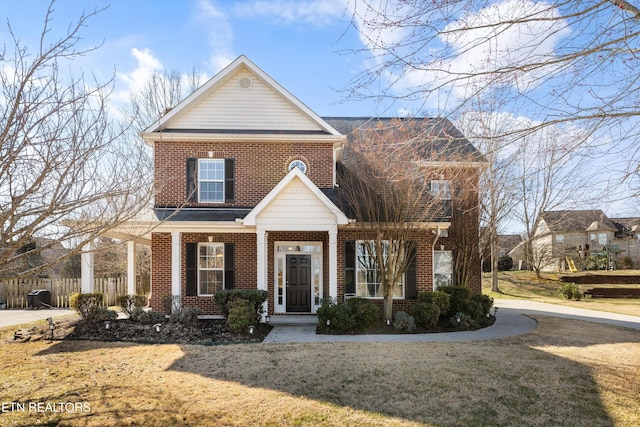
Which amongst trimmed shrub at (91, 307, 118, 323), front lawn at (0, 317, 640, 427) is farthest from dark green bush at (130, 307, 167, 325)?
front lawn at (0, 317, 640, 427)

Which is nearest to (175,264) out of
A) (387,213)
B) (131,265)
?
(131,265)

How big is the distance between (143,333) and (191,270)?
117 inches

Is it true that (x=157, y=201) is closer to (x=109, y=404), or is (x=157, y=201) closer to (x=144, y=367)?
(x=144, y=367)

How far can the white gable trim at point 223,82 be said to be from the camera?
45.9 feet

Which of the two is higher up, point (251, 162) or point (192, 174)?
A: point (251, 162)

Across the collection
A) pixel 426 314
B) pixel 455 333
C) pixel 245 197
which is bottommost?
pixel 455 333

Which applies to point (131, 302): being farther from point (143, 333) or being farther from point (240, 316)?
point (240, 316)

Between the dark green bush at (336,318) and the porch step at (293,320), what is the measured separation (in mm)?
1232

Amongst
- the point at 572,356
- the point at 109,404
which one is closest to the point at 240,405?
the point at 109,404

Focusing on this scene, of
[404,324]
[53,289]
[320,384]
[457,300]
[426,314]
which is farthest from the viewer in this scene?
[53,289]

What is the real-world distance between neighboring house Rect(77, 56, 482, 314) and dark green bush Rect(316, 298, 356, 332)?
5.22ft

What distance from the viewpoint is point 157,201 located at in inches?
548

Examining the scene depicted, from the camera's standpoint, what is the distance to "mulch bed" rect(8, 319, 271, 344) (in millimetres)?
10117

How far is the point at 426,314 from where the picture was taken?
11703 millimetres
